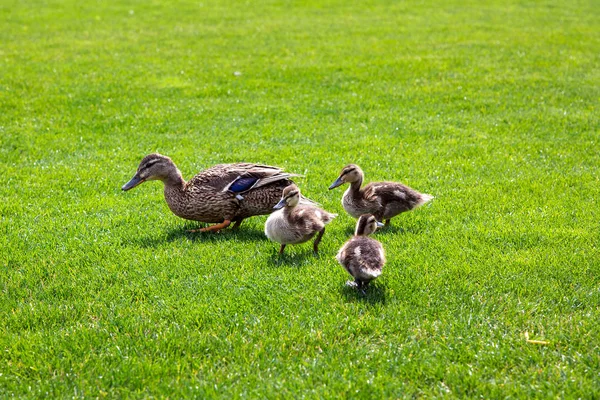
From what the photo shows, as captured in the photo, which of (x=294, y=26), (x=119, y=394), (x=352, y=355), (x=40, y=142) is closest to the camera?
(x=119, y=394)

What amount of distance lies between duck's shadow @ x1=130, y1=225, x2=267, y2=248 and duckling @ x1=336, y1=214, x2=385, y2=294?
1.63m

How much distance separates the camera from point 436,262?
6.54 metres

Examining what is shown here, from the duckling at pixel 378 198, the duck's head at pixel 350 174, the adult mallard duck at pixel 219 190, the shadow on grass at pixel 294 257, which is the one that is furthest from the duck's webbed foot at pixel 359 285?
the adult mallard duck at pixel 219 190

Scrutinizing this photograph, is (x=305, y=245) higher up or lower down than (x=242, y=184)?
lower down

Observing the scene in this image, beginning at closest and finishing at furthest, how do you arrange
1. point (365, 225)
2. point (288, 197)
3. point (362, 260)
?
point (362, 260) → point (365, 225) → point (288, 197)

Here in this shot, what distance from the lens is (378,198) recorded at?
24.8 feet

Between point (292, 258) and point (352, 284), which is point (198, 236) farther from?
point (352, 284)

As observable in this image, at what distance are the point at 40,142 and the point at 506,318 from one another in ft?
27.6

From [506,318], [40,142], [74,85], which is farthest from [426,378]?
[74,85]

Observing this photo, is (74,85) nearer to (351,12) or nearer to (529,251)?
(529,251)

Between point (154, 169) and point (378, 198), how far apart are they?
8.65ft

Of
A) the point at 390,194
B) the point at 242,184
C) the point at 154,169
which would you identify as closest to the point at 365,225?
the point at 390,194

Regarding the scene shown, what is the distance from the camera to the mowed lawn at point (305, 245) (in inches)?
197

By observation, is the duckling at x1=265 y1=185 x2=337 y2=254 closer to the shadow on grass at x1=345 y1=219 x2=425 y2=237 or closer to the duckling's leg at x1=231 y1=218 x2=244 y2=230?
the shadow on grass at x1=345 y1=219 x2=425 y2=237
